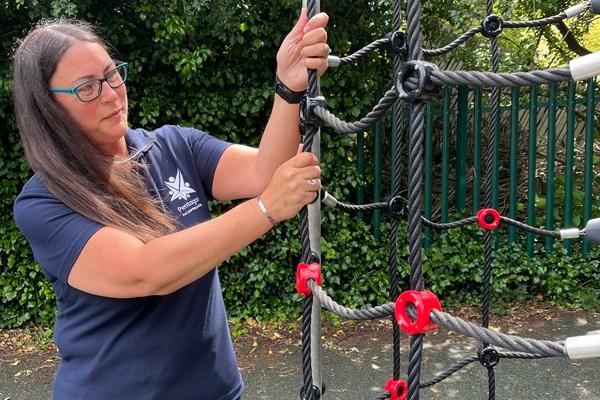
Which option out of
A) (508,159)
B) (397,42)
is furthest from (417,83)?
(508,159)

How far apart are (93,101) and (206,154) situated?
38 cm

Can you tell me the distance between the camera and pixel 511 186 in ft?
15.4

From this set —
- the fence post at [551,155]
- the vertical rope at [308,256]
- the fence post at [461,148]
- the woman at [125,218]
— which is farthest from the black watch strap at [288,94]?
the fence post at [551,155]

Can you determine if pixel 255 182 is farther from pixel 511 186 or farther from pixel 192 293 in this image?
pixel 511 186

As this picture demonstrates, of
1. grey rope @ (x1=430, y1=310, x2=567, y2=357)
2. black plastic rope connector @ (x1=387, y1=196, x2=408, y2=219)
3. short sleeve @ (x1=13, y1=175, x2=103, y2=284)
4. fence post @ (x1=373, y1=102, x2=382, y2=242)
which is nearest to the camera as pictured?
grey rope @ (x1=430, y1=310, x2=567, y2=357)

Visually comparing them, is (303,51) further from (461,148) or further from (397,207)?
(461,148)

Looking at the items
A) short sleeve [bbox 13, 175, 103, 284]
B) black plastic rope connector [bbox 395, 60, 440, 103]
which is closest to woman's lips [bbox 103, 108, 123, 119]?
short sleeve [bbox 13, 175, 103, 284]

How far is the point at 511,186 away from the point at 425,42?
1320 millimetres

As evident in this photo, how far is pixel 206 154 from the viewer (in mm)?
1736

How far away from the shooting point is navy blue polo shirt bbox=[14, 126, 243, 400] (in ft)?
4.38

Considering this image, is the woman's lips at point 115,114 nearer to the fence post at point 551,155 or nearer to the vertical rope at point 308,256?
the vertical rope at point 308,256

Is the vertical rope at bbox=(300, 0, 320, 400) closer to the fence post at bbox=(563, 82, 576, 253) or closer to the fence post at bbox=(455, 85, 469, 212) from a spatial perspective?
the fence post at bbox=(455, 85, 469, 212)

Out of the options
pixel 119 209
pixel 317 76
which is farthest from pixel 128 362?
pixel 317 76

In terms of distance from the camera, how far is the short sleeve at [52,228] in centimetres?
128
